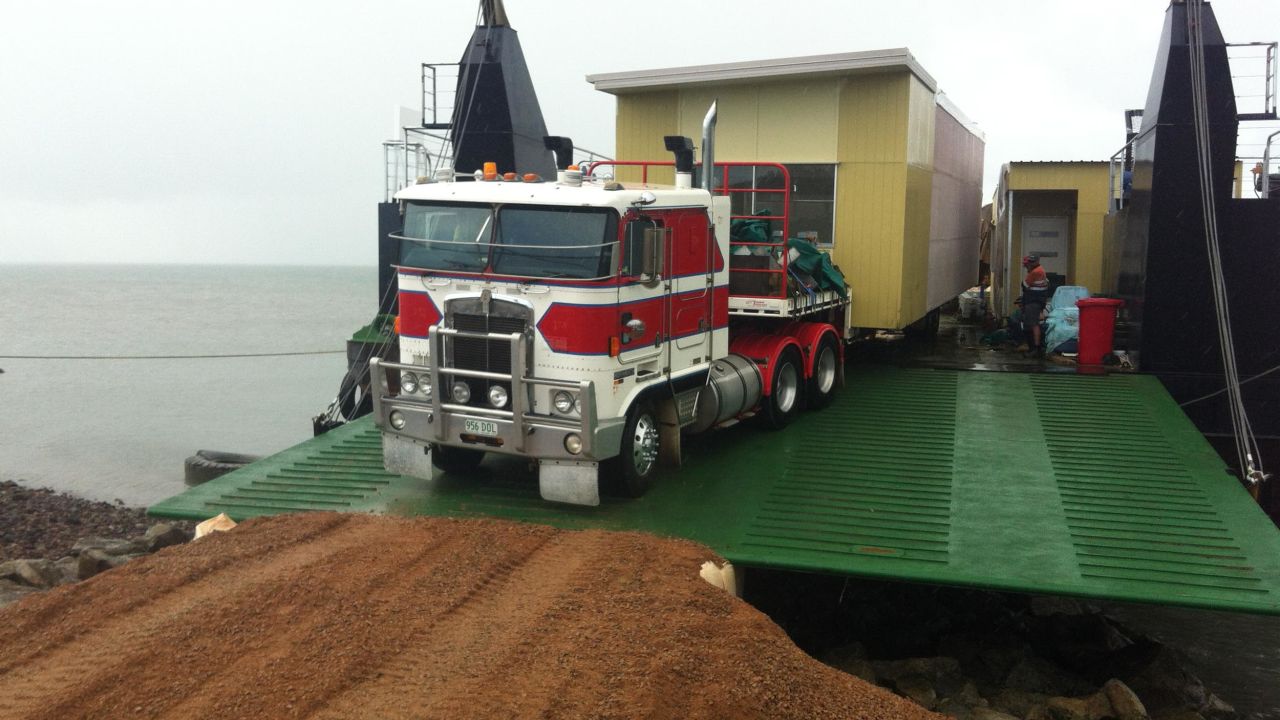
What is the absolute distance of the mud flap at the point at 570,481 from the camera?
8.15m

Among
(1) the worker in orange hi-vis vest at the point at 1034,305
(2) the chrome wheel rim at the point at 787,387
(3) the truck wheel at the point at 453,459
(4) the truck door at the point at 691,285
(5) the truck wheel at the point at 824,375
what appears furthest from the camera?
(1) the worker in orange hi-vis vest at the point at 1034,305

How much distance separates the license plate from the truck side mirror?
1.63 metres

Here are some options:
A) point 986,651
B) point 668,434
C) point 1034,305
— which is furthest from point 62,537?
point 1034,305

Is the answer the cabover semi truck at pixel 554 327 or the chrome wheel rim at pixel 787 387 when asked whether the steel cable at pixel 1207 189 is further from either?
the cabover semi truck at pixel 554 327

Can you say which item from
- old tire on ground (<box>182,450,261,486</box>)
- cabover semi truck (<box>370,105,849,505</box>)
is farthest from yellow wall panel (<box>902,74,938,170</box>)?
old tire on ground (<box>182,450,261,486</box>)

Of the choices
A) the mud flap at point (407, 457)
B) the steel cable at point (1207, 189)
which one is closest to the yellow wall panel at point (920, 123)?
the steel cable at point (1207, 189)

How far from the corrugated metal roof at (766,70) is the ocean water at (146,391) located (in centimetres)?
1315

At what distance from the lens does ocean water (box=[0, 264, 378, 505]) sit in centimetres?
2536

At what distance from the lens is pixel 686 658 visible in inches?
213

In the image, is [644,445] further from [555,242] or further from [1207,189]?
[1207,189]

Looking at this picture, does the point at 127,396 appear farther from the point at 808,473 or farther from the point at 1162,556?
the point at 1162,556

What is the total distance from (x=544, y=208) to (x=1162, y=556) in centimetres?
506

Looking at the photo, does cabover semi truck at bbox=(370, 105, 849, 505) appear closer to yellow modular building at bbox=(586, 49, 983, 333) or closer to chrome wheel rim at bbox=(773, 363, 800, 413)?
chrome wheel rim at bbox=(773, 363, 800, 413)

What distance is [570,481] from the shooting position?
8.22 m
